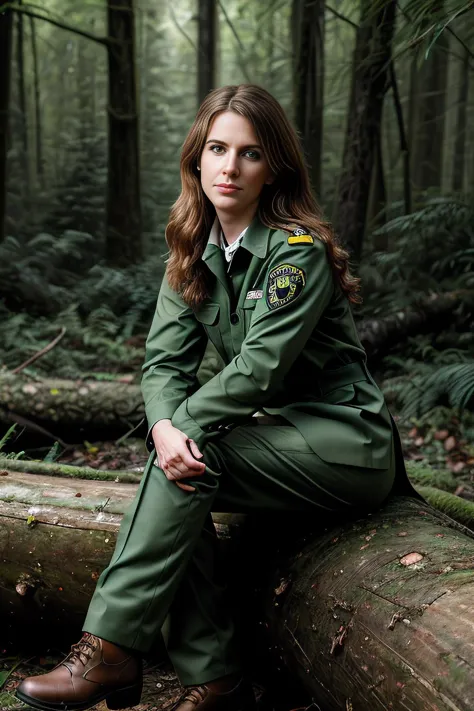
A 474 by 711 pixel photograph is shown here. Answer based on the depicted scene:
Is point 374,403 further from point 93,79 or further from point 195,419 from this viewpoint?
point 93,79

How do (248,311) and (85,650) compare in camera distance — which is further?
(248,311)

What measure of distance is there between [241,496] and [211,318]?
0.63 m

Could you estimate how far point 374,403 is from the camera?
7.57 feet

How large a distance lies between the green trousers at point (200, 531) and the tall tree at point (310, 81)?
7026mm

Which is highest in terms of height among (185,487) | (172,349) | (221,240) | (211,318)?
(221,240)

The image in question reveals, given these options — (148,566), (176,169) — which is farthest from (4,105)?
(148,566)

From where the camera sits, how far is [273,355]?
7.02 ft

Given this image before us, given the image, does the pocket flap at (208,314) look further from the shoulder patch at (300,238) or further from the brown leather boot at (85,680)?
the brown leather boot at (85,680)

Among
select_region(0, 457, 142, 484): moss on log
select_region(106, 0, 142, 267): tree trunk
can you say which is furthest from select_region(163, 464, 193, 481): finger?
select_region(106, 0, 142, 267): tree trunk

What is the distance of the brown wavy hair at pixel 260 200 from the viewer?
231 centimetres

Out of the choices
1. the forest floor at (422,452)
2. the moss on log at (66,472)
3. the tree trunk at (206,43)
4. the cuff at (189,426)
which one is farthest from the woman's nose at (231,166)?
the tree trunk at (206,43)

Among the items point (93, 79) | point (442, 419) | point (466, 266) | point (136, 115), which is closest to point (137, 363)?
point (442, 419)

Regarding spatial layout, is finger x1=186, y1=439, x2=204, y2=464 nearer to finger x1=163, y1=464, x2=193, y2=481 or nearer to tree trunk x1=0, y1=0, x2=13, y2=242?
finger x1=163, y1=464, x2=193, y2=481

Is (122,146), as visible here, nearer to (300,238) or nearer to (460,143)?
(460,143)
